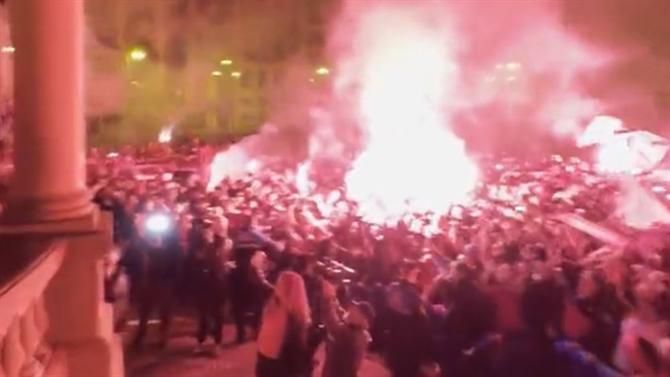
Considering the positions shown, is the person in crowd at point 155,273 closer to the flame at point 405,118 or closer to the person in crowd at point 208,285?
the person in crowd at point 208,285

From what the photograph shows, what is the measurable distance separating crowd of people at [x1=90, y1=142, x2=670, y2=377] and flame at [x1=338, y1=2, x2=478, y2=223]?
2.32 metres

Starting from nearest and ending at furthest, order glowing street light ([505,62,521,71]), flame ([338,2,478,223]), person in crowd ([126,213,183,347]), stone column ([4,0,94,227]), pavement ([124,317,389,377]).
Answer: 1. stone column ([4,0,94,227])
2. pavement ([124,317,389,377])
3. person in crowd ([126,213,183,347])
4. flame ([338,2,478,223])
5. glowing street light ([505,62,521,71])

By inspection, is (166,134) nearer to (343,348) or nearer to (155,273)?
(155,273)

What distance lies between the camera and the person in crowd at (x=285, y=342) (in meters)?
6.29

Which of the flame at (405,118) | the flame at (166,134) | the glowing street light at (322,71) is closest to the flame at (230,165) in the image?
the flame at (405,118)

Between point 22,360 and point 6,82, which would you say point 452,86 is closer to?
point 6,82

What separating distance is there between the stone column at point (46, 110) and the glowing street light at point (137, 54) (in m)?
17.9

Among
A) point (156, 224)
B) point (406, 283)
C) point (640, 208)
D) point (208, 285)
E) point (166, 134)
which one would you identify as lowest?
point (208, 285)

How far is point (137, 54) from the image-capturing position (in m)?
23.1

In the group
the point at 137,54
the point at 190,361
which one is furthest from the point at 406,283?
the point at 137,54

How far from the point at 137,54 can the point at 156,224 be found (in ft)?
50.0

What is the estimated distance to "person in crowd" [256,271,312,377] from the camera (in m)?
6.29

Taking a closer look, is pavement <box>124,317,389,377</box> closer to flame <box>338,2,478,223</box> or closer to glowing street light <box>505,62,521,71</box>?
flame <box>338,2,478,223</box>

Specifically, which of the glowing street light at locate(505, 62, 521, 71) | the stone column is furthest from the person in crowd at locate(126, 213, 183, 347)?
the glowing street light at locate(505, 62, 521, 71)
